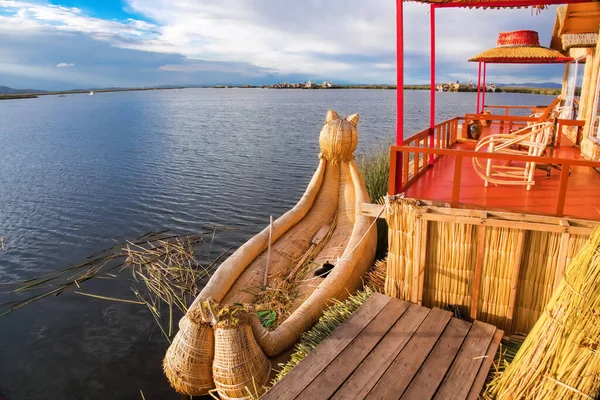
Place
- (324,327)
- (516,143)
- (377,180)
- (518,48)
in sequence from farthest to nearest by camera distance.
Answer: (518,48), (377,180), (516,143), (324,327)

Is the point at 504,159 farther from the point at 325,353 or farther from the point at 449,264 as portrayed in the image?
the point at 325,353

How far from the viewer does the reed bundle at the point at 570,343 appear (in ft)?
10.4

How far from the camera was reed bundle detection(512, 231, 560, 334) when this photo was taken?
450cm

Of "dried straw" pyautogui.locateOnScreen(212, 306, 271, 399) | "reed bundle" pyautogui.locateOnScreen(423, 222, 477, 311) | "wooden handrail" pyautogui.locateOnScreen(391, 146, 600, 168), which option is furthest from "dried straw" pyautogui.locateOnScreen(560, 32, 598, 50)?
"dried straw" pyautogui.locateOnScreen(212, 306, 271, 399)

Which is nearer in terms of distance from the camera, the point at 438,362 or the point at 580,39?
the point at 438,362

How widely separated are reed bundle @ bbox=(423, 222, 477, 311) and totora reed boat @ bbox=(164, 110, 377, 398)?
0.92 metres

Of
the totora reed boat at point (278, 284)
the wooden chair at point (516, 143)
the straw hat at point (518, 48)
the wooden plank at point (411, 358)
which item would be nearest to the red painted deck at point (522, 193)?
the wooden chair at point (516, 143)

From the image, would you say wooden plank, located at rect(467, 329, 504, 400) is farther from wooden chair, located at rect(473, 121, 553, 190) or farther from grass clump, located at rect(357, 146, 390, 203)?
grass clump, located at rect(357, 146, 390, 203)

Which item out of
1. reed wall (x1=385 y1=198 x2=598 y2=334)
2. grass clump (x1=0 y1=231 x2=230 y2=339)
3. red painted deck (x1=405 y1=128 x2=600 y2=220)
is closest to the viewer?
reed wall (x1=385 y1=198 x2=598 y2=334)

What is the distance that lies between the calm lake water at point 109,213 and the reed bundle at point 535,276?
17.9 ft

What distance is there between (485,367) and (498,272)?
1.15 m

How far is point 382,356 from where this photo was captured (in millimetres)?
4180

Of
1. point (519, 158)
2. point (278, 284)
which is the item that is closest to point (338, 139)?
point (278, 284)

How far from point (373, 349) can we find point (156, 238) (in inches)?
385
